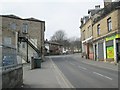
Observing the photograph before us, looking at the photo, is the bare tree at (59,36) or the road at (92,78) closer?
the road at (92,78)

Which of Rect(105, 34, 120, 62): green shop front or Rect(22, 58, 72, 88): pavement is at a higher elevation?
Rect(105, 34, 120, 62): green shop front

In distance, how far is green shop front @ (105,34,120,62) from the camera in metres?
33.7

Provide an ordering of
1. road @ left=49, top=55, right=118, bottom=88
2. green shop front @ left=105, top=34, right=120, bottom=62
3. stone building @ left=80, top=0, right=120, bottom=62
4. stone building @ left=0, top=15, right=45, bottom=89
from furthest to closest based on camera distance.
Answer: stone building @ left=0, top=15, right=45, bottom=89 < stone building @ left=80, top=0, right=120, bottom=62 < green shop front @ left=105, top=34, right=120, bottom=62 < road @ left=49, top=55, right=118, bottom=88

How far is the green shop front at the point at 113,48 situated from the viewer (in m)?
33.7

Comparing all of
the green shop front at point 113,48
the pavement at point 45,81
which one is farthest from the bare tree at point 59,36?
the pavement at point 45,81

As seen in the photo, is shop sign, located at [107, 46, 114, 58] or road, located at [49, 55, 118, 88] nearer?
road, located at [49, 55, 118, 88]

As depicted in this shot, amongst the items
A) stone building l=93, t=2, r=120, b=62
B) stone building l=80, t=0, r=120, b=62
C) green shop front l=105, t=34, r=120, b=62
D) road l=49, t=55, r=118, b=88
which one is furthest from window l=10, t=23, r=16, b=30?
road l=49, t=55, r=118, b=88

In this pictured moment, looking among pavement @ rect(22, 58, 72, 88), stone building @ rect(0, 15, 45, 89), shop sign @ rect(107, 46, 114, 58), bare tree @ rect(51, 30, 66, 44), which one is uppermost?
bare tree @ rect(51, 30, 66, 44)

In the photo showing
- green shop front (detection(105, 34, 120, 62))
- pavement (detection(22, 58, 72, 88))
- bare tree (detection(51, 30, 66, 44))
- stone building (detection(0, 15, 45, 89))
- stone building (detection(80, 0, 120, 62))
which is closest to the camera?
pavement (detection(22, 58, 72, 88))

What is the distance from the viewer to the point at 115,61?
111ft

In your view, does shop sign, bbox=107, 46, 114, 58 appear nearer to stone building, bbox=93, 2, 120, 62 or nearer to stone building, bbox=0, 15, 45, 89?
stone building, bbox=93, 2, 120, 62

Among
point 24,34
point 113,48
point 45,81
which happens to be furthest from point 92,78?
point 24,34

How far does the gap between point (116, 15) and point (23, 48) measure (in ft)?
73.9

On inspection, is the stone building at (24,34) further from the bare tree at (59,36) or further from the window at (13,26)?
the bare tree at (59,36)
